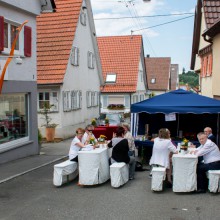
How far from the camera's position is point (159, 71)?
65750mm

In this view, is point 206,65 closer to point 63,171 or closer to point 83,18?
point 83,18

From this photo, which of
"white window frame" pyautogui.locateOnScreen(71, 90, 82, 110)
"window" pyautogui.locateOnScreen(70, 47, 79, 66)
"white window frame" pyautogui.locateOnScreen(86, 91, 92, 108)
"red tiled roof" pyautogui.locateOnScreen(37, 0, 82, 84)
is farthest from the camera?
"white window frame" pyautogui.locateOnScreen(86, 91, 92, 108)

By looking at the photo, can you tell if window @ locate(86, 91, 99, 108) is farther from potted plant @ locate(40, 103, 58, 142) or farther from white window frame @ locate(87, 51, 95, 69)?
potted plant @ locate(40, 103, 58, 142)

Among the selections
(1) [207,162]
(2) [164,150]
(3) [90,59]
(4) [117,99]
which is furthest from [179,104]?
(4) [117,99]

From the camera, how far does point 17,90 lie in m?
15.6

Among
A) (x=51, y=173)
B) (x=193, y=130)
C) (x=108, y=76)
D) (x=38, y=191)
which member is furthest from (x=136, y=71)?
(x=38, y=191)

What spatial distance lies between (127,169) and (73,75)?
50.6 ft

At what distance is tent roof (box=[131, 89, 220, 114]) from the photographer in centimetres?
1402

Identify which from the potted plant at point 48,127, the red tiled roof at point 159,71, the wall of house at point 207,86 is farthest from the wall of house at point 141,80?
the potted plant at point 48,127

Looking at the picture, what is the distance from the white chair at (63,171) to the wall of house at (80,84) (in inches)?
507

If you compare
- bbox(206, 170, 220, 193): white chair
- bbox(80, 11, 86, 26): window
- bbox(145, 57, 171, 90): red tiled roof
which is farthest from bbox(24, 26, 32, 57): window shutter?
bbox(145, 57, 171, 90): red tiled roof

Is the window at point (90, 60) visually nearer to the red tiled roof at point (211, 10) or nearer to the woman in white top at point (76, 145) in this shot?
the red tiled roof at point (211, 10)

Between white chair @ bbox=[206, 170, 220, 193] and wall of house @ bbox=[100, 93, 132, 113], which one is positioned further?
wall of house @ bbox=[100, 93, 132, 113]

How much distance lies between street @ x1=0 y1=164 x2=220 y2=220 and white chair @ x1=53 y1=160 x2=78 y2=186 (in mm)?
195
